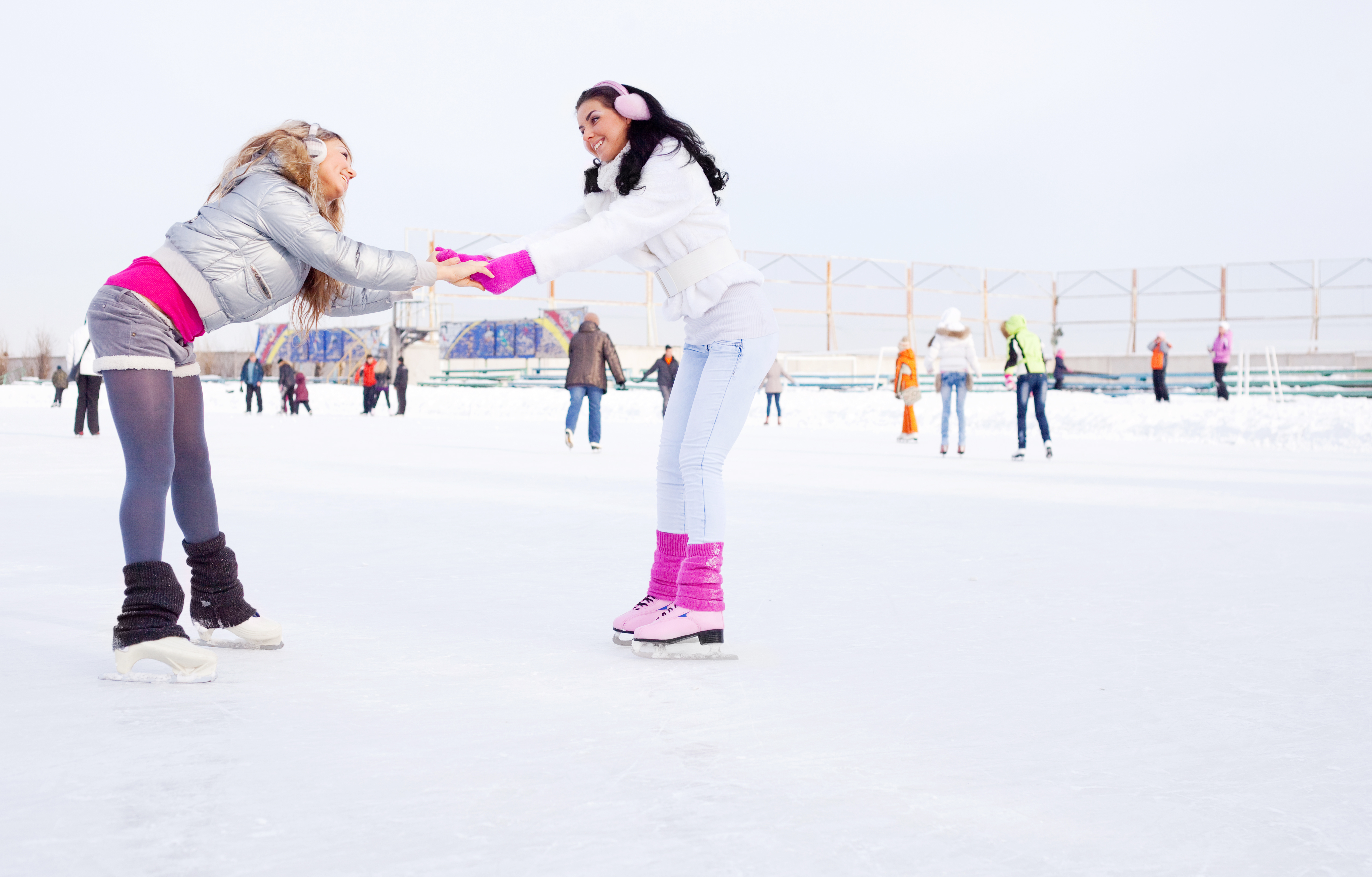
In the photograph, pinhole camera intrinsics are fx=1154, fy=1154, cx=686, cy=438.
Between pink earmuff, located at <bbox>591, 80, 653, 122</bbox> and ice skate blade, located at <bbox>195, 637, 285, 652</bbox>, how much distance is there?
150 centimetres

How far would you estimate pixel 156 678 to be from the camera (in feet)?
7.91

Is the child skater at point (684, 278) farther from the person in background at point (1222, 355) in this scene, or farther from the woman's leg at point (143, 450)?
the person in background at point (1222, 355)

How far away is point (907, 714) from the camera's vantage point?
222 cm

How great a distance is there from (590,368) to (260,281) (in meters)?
8.01

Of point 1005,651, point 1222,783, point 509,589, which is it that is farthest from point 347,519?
point 1222,783

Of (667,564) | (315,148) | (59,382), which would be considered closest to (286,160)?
(315,148)

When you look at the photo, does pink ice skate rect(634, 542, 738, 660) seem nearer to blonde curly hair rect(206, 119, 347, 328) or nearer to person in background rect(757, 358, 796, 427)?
blonde curly hair rect(206, 119, 347, 328)

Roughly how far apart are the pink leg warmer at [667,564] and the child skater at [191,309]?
34.7 inches

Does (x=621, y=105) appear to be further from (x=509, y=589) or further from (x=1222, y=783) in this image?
(x=1222, y=783)

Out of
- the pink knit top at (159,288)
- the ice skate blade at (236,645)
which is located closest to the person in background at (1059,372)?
the ice skate blade at (236,645)

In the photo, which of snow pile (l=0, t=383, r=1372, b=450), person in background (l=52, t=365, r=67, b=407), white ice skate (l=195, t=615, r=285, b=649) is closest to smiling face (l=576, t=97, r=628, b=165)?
white ice skate (l=195, t=615, r=285, b=649)

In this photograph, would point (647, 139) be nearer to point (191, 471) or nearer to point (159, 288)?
point (159, 288)

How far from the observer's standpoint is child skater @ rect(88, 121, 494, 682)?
2.43m

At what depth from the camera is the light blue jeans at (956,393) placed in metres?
10.4
